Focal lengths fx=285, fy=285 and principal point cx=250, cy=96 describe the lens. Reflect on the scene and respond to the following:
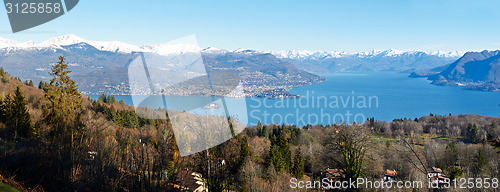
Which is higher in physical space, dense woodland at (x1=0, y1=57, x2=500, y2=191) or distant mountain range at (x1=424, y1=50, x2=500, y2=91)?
dense woodland at (x1=0, y1=57, x2=500, y2=191)

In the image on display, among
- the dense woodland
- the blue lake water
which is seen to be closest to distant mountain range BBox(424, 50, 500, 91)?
the blue lake water

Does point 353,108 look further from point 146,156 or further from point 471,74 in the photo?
point 471,74

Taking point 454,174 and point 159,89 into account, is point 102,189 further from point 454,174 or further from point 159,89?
point 454,174

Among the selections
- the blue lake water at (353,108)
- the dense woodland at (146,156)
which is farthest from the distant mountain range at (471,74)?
the dense woodland at (146,156)

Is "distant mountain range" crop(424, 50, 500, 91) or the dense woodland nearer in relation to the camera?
the dense woodland

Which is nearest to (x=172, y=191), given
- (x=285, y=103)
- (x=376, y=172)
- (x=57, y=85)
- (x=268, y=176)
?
(x=268, y=176)

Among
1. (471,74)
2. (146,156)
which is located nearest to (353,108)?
(146,156)

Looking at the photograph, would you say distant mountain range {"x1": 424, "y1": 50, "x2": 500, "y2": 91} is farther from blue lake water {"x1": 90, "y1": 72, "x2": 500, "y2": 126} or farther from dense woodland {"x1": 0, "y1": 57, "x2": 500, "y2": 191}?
dense woodland {"x1": 0, "y1": 57, "x2": 500, "y2": 191}

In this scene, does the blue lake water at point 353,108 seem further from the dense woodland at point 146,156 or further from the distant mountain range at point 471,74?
the distant mountain range at point 471,74
